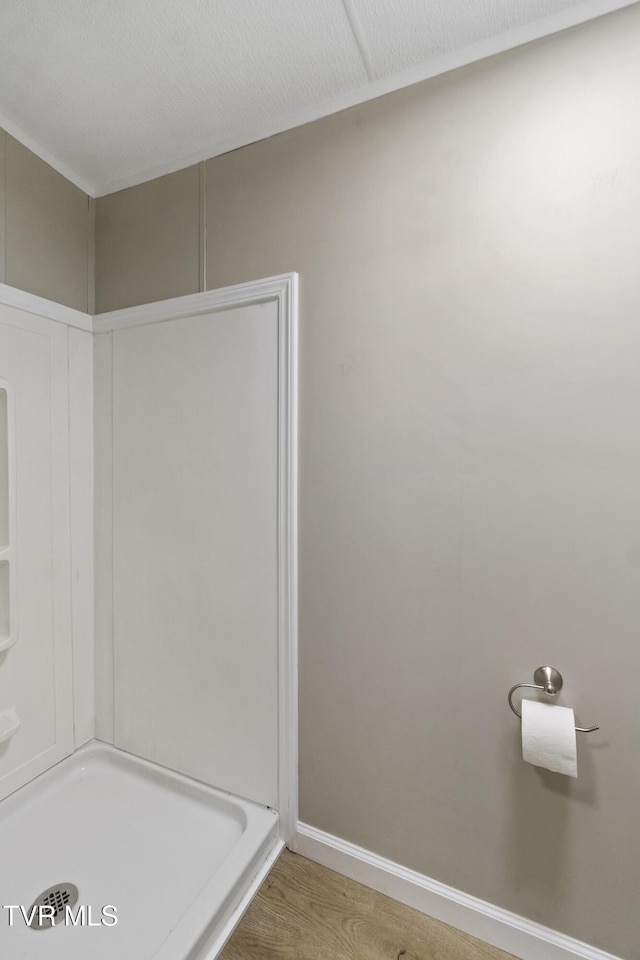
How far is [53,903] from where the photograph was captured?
3.45ft

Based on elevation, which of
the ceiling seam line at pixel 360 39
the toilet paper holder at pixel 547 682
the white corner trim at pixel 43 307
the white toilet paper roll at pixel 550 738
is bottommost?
the white toilet paper roll at pixel 550 738

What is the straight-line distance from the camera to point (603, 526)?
0.90 metres

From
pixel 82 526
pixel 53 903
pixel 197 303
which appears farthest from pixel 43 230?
pixel 53 903

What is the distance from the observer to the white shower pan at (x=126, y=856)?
3.20 feet

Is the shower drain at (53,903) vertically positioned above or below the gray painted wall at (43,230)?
below

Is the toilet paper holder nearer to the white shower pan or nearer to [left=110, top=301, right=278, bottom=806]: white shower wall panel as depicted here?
[left=110, top=301, right=278, bottom=806]: white shower wall panel

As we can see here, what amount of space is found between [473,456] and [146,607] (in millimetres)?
1182

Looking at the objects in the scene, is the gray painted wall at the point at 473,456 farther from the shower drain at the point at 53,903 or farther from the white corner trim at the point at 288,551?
the shower drain at the point at 53,903

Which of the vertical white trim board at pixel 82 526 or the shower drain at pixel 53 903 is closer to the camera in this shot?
the shower drain at pixel 53 903

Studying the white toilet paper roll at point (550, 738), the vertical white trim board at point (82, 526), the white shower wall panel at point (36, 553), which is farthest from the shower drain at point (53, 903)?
the white toilet paper roll at point (550, 738)

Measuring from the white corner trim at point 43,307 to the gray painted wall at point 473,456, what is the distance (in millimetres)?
641

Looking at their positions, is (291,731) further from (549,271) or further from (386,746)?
(549,271)

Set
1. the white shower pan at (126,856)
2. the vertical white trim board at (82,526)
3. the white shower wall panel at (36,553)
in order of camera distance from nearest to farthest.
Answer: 1. the white shower pan at (126,856)
2. the white shower wall panel at (36,553)
3. the vertical white trim board at (82,526)

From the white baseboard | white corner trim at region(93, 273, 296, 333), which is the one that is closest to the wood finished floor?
the white baseboard
